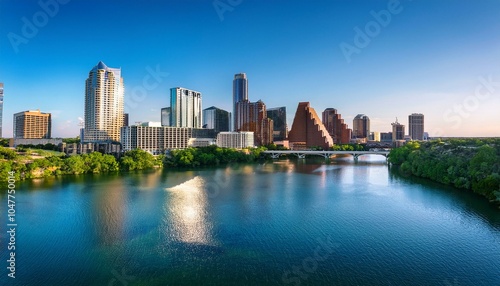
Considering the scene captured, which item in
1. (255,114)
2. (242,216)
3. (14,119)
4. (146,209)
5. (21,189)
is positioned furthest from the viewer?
(255,114)

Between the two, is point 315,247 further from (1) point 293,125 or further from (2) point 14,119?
(2) point 14,119

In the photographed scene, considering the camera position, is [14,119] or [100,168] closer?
[100,168]

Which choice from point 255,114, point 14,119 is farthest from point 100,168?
point 255,114

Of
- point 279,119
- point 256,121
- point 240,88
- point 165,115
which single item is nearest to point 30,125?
Answer: point 165,115

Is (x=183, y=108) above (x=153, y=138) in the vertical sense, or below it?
above

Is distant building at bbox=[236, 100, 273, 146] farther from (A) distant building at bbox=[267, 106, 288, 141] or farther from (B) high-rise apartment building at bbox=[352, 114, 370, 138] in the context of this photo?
(B) high-rise apartment building at bbox=[352, 114, 370, 138]

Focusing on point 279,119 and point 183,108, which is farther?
point 279,119

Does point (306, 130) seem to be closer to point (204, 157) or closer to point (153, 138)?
point (153, 138)
